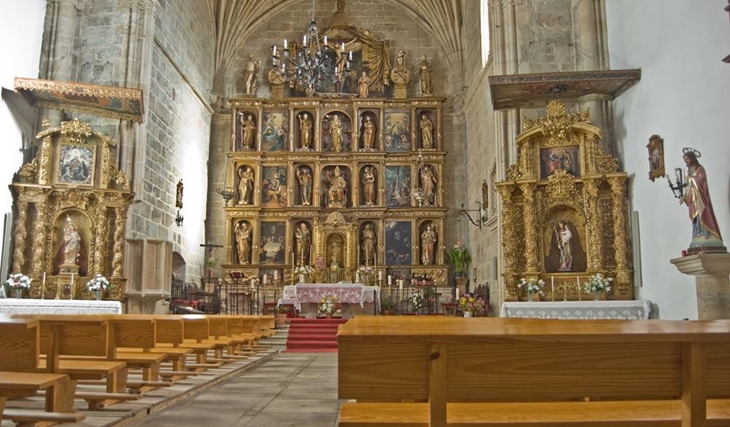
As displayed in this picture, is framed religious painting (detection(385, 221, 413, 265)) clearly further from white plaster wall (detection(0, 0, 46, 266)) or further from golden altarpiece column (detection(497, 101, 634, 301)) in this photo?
white plaster wall (detection(0, 0, 46, 266))

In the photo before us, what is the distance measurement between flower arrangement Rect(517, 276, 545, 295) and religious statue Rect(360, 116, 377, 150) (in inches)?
432

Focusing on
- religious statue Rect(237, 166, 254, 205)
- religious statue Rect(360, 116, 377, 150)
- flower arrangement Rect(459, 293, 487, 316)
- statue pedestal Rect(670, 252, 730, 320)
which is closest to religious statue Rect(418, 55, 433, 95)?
religious statue Rect(360, 116, 377, 150)

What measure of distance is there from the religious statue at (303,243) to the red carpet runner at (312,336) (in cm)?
540

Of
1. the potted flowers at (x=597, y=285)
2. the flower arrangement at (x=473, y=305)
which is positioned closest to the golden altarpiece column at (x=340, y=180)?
the flower arrangement at (x=473, y=305)

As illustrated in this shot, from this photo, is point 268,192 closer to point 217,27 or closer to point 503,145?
point 217,27

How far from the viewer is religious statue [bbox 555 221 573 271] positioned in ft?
39.8

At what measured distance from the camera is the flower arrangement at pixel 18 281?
11.9 meters

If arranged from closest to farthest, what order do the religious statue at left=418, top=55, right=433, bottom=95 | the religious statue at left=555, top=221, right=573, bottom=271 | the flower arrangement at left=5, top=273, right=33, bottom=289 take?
the flower arrangement at left=5, top=273, right=33, bottom=289, the religious statue at left=555, top=221, right=573, bottom=271, the religious statue at left=418, top=55, right=433, bottom=95

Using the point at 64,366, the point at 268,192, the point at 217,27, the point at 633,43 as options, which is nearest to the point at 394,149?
the point at 268,192

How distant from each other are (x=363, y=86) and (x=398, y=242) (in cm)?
544

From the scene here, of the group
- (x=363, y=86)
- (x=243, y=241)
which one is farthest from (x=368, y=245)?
(x=363, y=86)

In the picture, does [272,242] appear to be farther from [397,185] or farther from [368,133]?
[368,133]

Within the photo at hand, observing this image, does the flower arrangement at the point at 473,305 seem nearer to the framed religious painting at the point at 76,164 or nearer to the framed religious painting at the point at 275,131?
the framed religious painting at the point at 76,164

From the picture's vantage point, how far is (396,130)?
22266 mm
